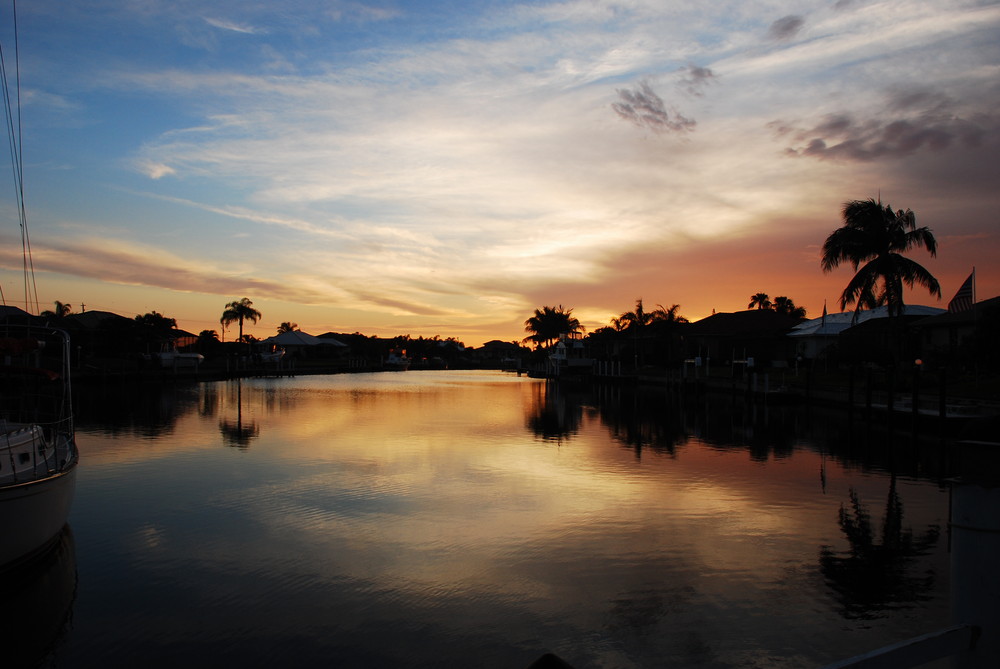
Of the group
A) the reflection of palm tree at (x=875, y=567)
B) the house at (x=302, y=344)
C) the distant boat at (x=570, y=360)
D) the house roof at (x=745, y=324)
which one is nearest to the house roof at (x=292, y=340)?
the house at (x=302, y=344)

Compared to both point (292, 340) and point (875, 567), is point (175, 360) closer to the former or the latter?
point (292, 340)

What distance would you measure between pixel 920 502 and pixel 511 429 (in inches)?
715

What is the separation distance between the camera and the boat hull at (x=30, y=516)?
31.2 feet

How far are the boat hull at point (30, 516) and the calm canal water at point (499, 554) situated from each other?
975mm

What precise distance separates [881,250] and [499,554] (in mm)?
35052

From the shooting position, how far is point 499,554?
12016 millimetres

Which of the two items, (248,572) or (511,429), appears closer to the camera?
(248,572)

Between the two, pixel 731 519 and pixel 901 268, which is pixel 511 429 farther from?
pixel 901 268

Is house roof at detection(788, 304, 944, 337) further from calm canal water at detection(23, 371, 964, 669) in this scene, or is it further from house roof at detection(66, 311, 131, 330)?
house roof at detection(66, 311, 131, 330)

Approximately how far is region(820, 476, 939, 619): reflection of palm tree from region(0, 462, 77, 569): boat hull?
11541mm

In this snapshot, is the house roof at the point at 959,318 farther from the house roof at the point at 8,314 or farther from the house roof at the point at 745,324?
the house roof at the point at 8,314

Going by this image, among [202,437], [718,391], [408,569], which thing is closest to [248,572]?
[408,569]

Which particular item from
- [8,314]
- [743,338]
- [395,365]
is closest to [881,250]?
[743,338]

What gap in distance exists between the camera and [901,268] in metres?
38.4
